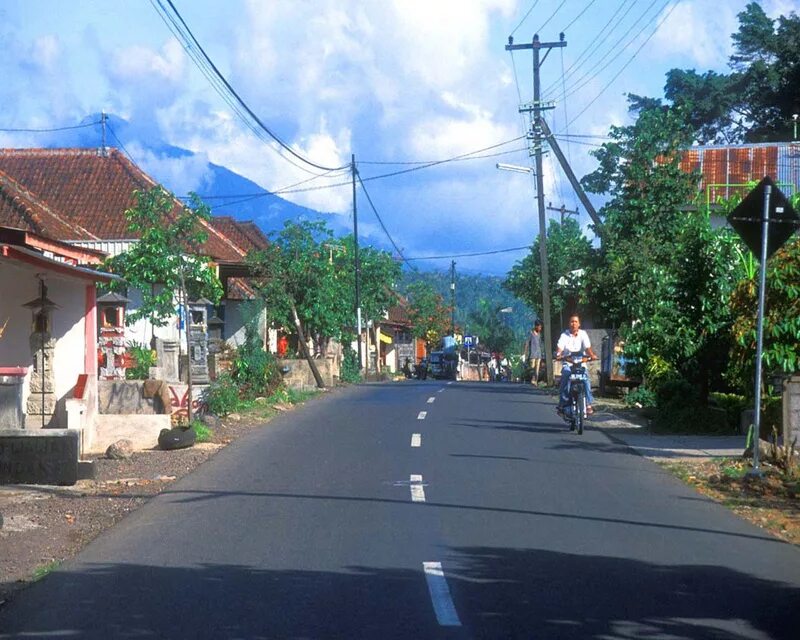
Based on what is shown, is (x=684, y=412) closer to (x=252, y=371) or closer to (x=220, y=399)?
(x=220, y=399)

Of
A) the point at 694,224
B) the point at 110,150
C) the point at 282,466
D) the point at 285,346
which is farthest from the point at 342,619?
the point at 285,346

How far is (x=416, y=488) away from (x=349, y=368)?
31.1m

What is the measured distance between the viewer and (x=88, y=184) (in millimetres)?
34562

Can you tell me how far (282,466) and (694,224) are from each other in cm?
941

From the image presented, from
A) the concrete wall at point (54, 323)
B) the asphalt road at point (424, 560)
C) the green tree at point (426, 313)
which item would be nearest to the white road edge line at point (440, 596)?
the asphalt road at point (424, 560)

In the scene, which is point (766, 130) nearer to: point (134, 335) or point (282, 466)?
point (134, 335)

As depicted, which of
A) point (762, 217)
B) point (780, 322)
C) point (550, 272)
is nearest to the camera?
point (762, 217)

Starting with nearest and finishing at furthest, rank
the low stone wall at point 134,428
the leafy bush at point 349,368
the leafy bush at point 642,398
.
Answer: the low stone wall at point 134,428, the leafy bush at point 642,398, the leafy bush at point 349,368

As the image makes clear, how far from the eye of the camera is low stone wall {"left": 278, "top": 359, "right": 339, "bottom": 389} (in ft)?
111

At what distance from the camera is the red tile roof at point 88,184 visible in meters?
32.6

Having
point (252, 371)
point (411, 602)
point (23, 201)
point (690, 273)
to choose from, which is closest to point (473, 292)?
point (252, 371)

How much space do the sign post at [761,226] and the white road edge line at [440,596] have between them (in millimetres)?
5892

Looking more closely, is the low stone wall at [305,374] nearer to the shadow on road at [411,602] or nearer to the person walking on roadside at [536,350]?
the person walking on roadside at [536,350]

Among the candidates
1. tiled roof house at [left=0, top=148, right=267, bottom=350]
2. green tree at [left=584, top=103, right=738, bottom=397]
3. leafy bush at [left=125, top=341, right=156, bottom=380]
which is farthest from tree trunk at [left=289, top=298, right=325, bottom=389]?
leafy bush at [left=125, top=341, right=156, bottom=380]
